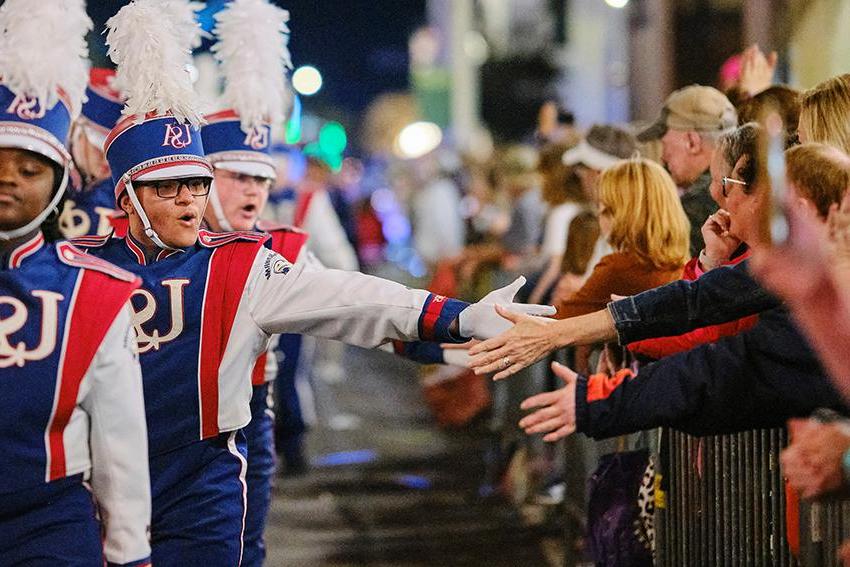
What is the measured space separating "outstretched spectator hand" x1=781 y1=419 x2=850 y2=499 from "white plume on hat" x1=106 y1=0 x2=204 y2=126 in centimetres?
245

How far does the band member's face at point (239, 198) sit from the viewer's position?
5668 mm

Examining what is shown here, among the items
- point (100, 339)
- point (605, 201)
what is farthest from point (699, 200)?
point (100, 339)

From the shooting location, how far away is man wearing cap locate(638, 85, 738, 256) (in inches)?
233

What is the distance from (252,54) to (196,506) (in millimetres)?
2469

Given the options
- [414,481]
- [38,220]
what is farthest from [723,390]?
[414,481]

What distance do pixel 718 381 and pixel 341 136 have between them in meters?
40.4

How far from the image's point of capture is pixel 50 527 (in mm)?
3359

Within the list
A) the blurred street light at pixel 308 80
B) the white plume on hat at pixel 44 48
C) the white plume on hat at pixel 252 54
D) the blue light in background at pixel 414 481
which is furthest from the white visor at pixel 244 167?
the blurred street light at pixel 308 80

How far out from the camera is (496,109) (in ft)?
102

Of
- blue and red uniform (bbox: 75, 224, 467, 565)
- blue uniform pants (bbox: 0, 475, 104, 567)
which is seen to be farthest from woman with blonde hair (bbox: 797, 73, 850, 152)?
blue uniform pants (bbox: 0, 475, 104, 567)

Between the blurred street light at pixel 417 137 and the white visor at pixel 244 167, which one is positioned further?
the blurred street light at pixel 417 137

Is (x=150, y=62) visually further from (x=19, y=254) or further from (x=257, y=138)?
(x=257, y=138)

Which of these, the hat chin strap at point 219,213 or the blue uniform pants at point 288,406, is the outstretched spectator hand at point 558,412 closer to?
the hat chin strap at point 219,213

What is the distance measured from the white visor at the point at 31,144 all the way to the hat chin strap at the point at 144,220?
26.3 inches
